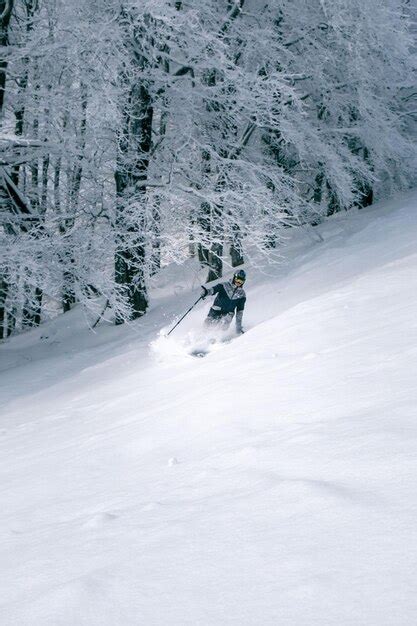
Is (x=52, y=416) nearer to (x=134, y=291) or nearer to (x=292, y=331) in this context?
(x=292, y=331)

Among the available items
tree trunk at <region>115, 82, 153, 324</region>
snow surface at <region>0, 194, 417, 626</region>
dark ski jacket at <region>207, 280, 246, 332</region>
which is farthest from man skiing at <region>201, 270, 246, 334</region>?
tree trunk at <region>115, 82, 153, 324</region>

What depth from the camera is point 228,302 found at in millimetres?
10125

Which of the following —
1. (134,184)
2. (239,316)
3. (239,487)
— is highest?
(134,184)

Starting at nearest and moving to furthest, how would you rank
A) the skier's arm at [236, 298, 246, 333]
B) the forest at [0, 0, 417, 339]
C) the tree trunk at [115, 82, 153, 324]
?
1. the skier's arm at [236, 298, 246, 333]
2. the forest at [0, 0, 417, 339]
3. the tree trunk at [115, 82, 153, 324]

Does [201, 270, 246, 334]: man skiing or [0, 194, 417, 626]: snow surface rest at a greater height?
[0, 194, 417, 626]: snow surface

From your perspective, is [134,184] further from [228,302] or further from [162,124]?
[228,302]

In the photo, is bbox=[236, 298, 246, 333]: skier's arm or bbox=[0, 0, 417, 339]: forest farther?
bbox=[0, 0, 417, 339]: forest

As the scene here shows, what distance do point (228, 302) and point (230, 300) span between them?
0.17 ft

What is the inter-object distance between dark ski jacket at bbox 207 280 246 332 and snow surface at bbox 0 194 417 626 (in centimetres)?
224

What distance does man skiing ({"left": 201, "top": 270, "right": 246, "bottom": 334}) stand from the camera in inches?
395

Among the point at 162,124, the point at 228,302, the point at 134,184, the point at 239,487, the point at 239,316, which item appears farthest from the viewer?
the point at 162,124

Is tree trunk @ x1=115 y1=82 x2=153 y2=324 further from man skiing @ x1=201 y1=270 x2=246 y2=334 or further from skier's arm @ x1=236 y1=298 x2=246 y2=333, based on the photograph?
skier's arm @ x1=236 y1=298 x2=246 y2=333

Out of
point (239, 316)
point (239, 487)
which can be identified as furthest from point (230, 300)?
point (239, 487)

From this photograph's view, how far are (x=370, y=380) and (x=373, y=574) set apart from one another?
225cm
